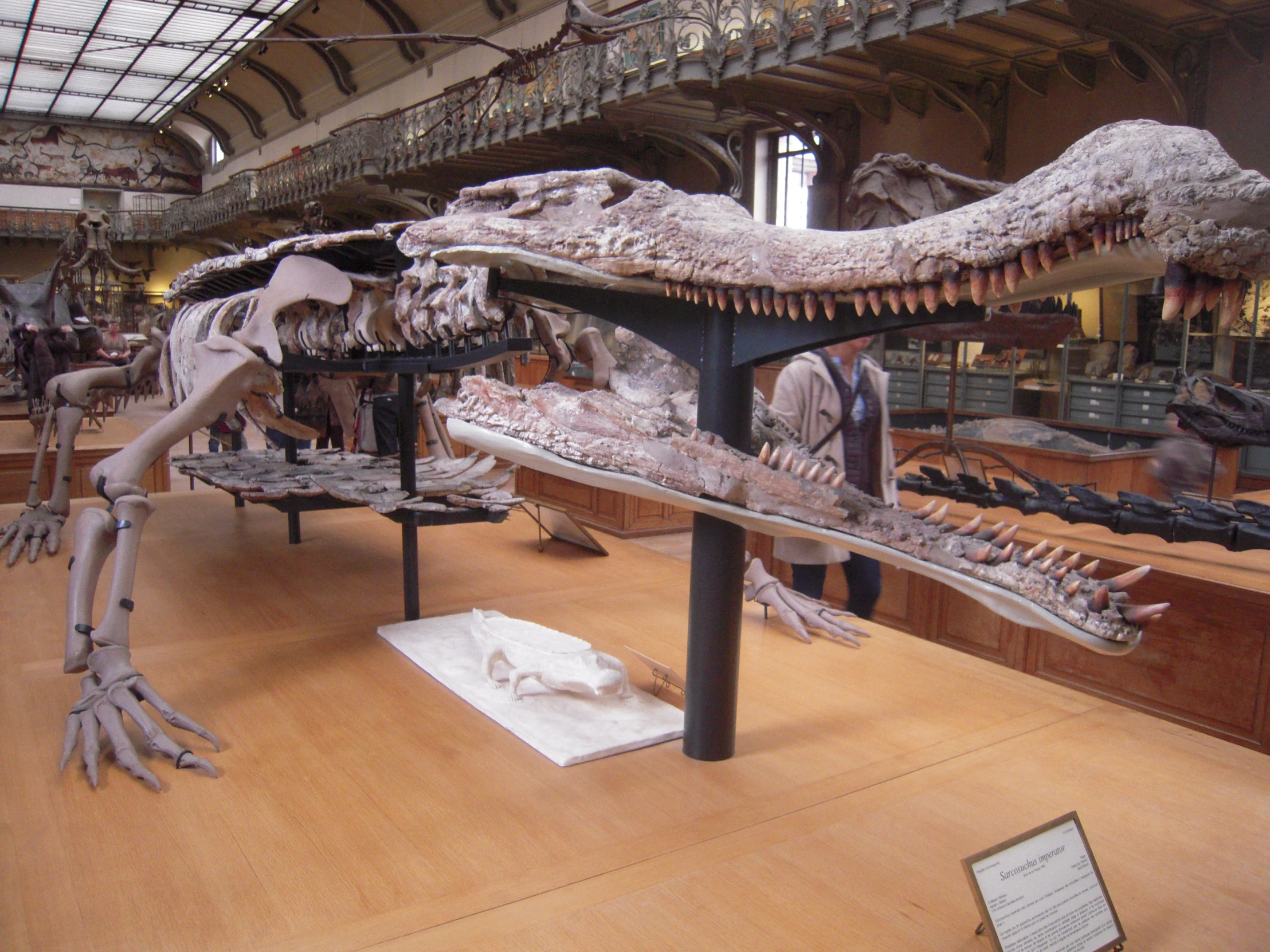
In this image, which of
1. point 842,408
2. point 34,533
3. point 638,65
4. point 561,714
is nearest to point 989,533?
point 561,714

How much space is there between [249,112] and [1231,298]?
27.5 metres

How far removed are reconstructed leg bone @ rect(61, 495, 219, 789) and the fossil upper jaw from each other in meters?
1.29

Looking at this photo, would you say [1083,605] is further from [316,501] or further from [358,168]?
[358,168]

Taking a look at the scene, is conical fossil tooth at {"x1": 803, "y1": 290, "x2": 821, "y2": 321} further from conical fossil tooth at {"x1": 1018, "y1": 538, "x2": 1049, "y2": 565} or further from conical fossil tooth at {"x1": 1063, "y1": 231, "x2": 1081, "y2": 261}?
conical fossil tooth at {"x1": 1018, "y1": 538, "x2": 1049, "y2": 565}

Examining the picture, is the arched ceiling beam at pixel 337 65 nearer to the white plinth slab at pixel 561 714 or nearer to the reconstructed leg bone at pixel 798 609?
the reconstructed leg bone at pixel 798 609

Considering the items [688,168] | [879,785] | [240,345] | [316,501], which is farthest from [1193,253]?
[688,168]

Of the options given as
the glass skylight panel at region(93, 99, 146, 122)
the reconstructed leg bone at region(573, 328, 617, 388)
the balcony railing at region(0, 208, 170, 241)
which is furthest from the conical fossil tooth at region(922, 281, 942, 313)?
the glass skylight panel at region(93, 99, 146, 122)

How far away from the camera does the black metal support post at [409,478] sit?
3.44 m

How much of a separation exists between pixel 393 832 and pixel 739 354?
4.34ft

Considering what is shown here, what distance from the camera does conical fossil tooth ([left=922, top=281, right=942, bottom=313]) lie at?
1.54m

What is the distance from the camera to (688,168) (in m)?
11.2

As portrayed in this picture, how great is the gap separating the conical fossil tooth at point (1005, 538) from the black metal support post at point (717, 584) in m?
0.63

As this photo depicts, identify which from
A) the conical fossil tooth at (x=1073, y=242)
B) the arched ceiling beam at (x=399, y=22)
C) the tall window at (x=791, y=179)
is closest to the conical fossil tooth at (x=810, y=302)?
the conical fossil tooth at (x=1073, y=242)

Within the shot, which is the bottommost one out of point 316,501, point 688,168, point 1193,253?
point 316,501
